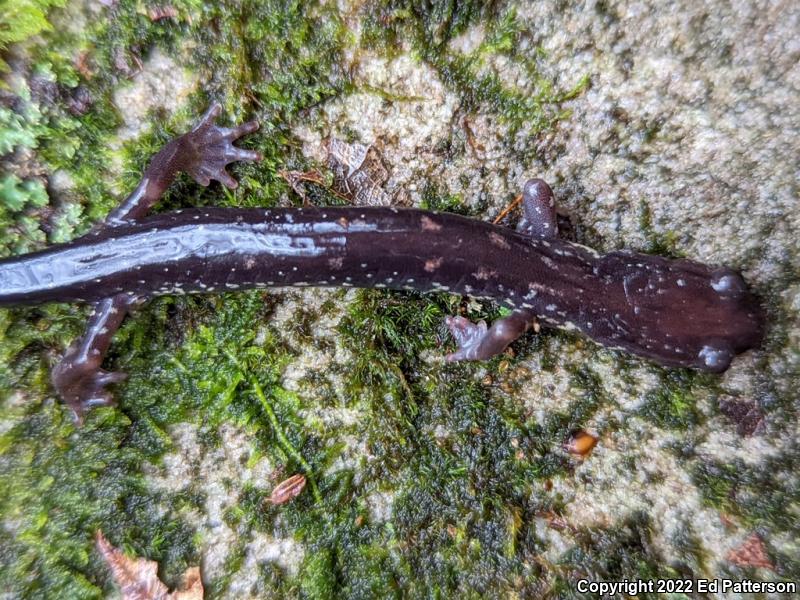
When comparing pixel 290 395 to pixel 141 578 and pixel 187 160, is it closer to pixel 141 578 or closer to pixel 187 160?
pixel 141 578

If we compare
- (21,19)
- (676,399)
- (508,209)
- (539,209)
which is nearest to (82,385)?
(21,19)

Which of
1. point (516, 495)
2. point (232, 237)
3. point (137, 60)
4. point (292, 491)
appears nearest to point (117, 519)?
point (292, 491)

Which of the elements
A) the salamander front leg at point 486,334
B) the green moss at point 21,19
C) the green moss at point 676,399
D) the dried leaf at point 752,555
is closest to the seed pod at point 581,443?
the green moss at point 676,399

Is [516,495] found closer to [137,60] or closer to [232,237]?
[232,237]

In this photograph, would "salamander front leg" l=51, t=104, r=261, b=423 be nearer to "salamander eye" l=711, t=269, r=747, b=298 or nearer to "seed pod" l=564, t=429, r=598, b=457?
"seed pod" l=564, t=429, r=598, b=457

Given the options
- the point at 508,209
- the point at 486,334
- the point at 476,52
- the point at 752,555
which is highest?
the point at 476,52

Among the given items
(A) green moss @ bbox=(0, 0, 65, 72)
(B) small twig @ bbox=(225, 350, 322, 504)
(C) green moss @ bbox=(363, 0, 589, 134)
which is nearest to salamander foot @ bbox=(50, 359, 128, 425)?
(B) small twig @ bbox=(225, 350, 322, 504)
